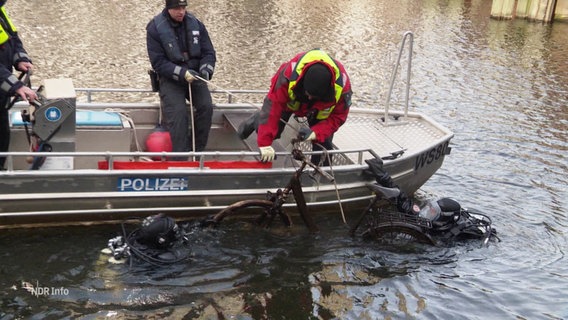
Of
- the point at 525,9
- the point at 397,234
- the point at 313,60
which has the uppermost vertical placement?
the point at 313,60

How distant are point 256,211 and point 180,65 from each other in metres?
2.07

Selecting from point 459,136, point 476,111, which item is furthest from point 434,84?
point 459,136

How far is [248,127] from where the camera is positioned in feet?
27.4

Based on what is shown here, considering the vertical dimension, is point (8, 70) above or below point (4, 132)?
above

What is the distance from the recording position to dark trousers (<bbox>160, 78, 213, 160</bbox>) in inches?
A: 322

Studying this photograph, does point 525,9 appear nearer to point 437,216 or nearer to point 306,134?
point 437,216

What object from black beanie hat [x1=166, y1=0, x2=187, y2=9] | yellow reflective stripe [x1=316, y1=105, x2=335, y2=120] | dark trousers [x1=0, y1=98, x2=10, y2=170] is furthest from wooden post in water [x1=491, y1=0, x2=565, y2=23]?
dark trousers [x1=0, y1=98, x2=10, y2=170]

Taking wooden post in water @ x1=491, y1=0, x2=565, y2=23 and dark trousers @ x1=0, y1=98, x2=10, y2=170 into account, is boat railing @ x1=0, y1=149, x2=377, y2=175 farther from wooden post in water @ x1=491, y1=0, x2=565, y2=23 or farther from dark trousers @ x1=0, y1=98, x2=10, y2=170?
wooden post in water @ x1=491, y1=0, x2=565, y2=23

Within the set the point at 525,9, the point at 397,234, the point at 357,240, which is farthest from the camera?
the point at 525,9

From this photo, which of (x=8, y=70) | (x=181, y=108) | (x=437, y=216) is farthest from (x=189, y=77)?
(x=437, y=216)

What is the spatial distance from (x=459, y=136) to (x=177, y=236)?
7663 millimetres

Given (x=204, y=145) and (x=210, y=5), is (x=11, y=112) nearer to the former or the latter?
(x=204, y=145)

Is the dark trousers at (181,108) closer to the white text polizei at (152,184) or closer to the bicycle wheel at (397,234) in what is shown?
the white text polizei at (152,184)

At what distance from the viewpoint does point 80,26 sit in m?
21.0
